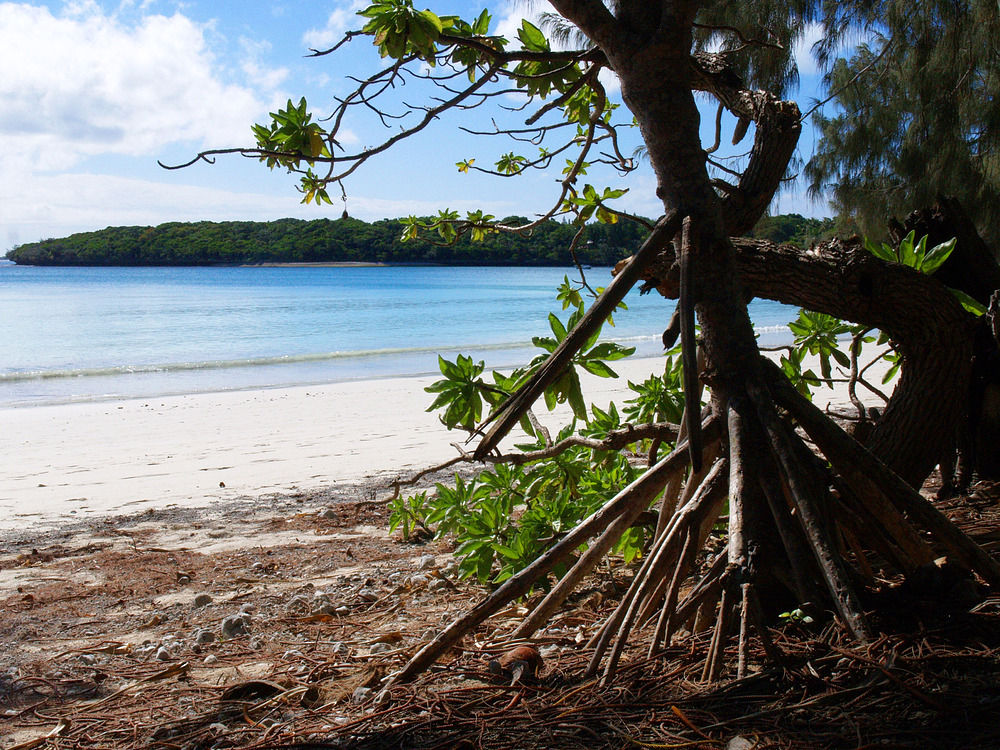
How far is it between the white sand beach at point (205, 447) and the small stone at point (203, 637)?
273cm

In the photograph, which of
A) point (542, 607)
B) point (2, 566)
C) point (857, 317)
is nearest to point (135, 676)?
point (542, 607)

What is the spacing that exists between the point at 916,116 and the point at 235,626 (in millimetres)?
9814

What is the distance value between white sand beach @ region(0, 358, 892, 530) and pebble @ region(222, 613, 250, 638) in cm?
267

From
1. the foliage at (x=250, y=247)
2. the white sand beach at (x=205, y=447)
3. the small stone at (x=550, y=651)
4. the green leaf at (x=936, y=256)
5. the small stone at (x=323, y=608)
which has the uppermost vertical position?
the foliage at (x=250, y=247)

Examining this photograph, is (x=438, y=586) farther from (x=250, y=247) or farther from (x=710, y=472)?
(x=250, y=247)

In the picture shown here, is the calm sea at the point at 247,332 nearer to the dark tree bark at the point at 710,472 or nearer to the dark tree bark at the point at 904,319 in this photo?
the dark tree bark at the point at 904,319

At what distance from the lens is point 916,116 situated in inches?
358

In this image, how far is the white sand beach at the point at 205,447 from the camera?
5652 millimetres

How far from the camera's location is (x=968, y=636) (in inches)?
66.2

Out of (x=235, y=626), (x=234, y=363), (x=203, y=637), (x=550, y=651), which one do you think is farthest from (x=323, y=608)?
(x=234, y=363)

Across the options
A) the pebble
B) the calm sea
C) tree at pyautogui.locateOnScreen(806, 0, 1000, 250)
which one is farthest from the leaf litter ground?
tree at pyautogui.locateOnScreen(806, 0, 1000, 250)

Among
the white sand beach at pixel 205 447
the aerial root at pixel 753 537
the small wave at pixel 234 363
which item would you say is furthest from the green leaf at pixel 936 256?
the small wave at pixel 234 363

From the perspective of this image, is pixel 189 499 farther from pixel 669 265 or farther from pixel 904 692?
pixel 904 692

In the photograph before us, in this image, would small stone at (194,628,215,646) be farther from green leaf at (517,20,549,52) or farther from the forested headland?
the forested headland
